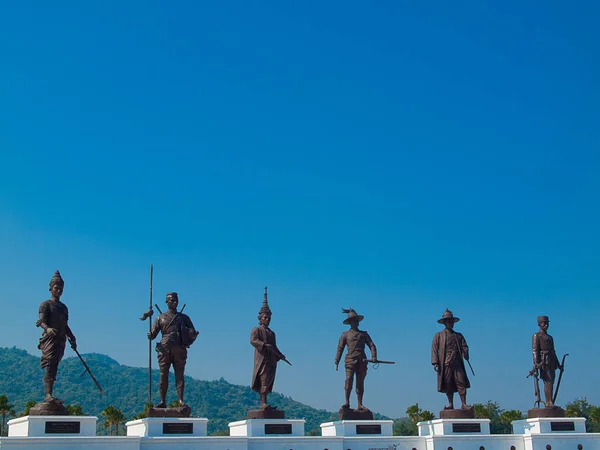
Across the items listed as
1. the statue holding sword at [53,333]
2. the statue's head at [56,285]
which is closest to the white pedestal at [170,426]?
the statue holding sword at [53,333]

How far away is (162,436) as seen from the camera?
50.0 ft

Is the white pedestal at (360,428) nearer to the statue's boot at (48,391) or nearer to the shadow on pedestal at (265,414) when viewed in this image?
the shadow on pedestal at (265,414)

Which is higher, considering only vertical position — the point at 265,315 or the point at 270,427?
the point at 265,315

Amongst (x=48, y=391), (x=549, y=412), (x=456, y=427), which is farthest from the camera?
(x=549, y=412)

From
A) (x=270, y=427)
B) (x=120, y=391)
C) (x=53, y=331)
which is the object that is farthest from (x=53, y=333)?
(x=120, y=391)

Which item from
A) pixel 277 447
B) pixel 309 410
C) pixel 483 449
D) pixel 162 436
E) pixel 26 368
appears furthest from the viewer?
pixel 26 368

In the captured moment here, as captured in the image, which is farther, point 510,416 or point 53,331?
point 510,416

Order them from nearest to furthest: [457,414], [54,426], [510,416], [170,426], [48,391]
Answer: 1. [54,426]
2. [48,391]
3. [170,426]
4. [457,414]
5. [510,416]

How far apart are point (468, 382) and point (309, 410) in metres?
49.4

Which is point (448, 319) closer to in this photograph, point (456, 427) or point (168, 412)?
point (456, 427)

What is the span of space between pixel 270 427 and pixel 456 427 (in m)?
4.83

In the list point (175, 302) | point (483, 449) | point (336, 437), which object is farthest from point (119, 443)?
point (483, 449)

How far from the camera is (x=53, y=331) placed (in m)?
14.7

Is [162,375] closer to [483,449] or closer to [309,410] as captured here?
[483,449]
